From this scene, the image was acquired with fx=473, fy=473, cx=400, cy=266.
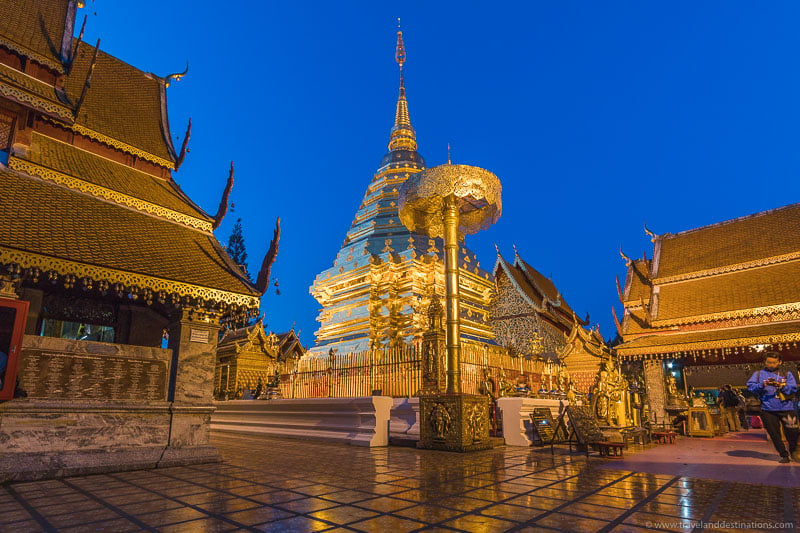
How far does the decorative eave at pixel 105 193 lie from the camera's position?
6.79 m

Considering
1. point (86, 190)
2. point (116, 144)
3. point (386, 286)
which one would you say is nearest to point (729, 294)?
point (386, 286)

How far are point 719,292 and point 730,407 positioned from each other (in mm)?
3745

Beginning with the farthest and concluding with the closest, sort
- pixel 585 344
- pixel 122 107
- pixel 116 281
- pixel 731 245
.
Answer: pixel 731 245, pixel 585 344, pixel 122 107, pixel 116 281

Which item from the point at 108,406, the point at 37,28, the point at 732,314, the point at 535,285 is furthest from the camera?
the point at 535,285

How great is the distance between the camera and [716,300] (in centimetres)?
1570

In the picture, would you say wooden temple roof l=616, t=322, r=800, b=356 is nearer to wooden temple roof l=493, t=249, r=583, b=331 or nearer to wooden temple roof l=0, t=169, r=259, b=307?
wooden temple roof l=493, t=249, r=583, b=331

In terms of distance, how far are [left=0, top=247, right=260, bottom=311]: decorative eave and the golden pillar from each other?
3.56 meters

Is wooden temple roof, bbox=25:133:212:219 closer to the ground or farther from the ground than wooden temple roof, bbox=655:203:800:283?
closer to the ground

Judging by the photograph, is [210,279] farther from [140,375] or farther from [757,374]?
[757,374]

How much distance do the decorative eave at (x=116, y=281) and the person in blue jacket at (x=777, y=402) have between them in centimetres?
797

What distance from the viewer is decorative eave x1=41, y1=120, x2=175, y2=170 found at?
26.5 ft

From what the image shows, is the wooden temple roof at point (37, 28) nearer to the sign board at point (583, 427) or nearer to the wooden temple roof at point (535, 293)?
the sign board at point (583, 427)

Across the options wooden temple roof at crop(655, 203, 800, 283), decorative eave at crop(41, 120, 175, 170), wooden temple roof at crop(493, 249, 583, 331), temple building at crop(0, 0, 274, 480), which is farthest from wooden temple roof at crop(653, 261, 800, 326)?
decorative eave at crop(41, 120, 175, 170)

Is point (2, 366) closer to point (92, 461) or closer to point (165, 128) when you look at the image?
point (92, 461)
